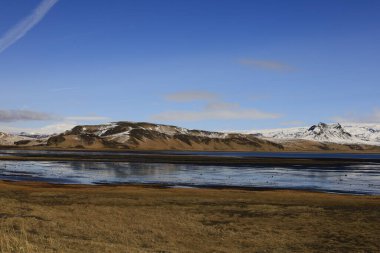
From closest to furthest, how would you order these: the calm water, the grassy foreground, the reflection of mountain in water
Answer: the grassy foreground
the calm water
the reflection of mountain in water

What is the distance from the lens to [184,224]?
73.9 ft

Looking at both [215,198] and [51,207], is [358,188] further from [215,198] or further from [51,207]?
[51,207]

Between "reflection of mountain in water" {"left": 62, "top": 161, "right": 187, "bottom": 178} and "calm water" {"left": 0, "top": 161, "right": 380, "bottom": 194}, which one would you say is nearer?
"calm water" {"left": 0, "top": 161, "right": 380, "bottom": 194}

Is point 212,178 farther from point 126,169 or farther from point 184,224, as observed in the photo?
point 184,224

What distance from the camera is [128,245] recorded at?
57.7ft

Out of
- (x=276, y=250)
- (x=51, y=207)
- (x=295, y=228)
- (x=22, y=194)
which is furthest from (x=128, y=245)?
(x=22, y=194)

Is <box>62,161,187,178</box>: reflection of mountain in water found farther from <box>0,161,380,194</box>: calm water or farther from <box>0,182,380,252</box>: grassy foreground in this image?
<box>0,182,380,252</box>: grassy foreground

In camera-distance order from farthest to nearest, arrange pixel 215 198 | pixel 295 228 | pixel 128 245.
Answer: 1. pixel 215 198
2. pixel 295 228
3. pixel 128 245

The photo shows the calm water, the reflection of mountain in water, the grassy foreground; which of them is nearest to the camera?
the grassy foreground

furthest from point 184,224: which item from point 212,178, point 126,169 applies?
point 126,169

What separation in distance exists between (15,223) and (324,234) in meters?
14.3

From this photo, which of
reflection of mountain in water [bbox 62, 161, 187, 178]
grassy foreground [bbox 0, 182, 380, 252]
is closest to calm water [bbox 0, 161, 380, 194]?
reflection of mountain in water [bbox 62, 161, 187, 178]

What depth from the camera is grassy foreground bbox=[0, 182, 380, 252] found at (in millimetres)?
17656

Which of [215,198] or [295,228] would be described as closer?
[295,228]
